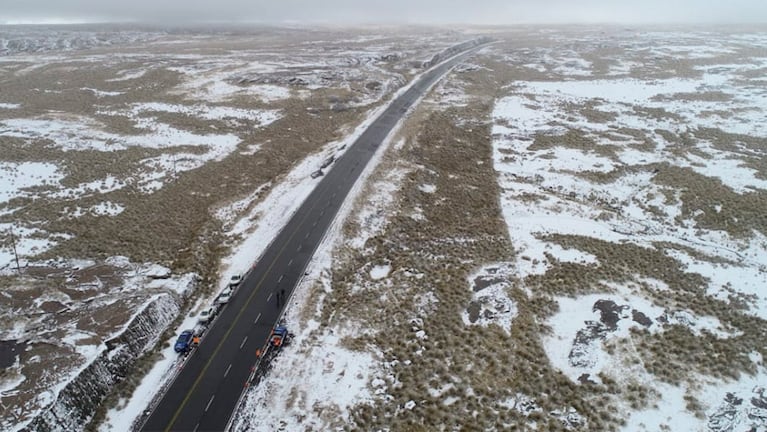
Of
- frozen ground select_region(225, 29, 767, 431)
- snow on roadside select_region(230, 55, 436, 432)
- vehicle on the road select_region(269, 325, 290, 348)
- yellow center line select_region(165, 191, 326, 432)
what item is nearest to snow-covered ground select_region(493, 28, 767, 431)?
frozen ground select_region(225, 29, 767, 431)

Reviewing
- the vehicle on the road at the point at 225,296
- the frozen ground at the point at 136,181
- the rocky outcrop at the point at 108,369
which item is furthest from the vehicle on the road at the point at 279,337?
the rocky outcrop at the point at 108,369

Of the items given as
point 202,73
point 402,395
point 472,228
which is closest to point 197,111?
point 202,73

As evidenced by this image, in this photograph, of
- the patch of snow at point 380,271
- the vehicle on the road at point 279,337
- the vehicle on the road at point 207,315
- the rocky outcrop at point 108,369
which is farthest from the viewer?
the patch of snow at point 380,271

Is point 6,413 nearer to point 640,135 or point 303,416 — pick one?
point 303,416

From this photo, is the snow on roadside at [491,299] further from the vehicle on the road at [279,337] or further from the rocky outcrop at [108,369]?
the rocky outcrop at [108,369]

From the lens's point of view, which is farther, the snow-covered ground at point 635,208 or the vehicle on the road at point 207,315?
the vehicle on the road at point 207,315

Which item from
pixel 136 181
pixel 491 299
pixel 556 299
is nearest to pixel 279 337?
pixel 491 299
